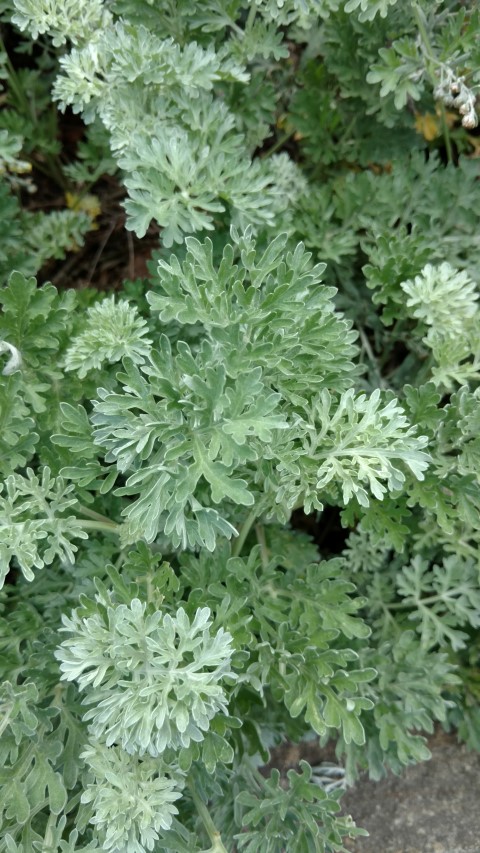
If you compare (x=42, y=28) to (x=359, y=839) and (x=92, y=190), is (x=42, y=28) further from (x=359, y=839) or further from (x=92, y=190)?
(x=359, y=839)

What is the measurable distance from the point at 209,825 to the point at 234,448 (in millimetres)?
1278

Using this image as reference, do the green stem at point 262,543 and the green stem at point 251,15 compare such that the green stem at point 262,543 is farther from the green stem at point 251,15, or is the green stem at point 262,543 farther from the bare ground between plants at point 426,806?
the green stem at point 251,15

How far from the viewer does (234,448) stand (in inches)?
75.5

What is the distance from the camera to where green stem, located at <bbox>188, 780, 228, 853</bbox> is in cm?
231

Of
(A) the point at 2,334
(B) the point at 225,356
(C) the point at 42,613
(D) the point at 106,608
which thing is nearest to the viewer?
(B) the point at 225,356

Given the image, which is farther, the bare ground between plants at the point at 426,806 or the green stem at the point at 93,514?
the bare ground between plants at the point at 426,806

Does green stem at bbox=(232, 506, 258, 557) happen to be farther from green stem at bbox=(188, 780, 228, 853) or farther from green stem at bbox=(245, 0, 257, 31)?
green stem at bbox=(245, 0, 257, 31)

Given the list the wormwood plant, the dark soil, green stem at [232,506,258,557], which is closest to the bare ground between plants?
the dark soil

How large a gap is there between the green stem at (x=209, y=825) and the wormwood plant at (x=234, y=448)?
1cm

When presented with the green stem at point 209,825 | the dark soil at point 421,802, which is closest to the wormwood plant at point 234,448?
the green stem at point 209,825

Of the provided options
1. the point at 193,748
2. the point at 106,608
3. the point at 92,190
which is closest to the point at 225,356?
the point at 106,608

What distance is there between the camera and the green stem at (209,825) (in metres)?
2.31

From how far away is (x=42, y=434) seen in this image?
2643 millimetres

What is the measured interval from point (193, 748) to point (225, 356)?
1111mm
